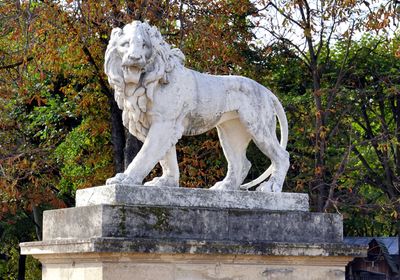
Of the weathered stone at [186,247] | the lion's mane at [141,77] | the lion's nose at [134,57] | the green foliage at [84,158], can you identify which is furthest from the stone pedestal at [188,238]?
the green foliage at [84,158]

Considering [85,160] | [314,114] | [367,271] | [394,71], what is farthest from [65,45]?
[367,271]

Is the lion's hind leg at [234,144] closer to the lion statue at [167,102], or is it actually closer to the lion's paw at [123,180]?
the lion statue at [167,102]

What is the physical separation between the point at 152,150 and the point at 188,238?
870 millimetres

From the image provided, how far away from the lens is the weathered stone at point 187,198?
9.20m

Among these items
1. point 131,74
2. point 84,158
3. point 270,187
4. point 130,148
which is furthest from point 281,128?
point 84,158

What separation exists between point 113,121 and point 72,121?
10.9 ft

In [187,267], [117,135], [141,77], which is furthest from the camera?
[117,135]

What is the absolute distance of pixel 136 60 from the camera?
9.42m

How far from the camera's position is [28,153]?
2022cm

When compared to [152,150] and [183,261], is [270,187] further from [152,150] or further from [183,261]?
[183,261]

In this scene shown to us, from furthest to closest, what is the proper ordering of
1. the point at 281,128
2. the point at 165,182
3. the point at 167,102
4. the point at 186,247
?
the point at 281,128 → the point at 165,182 → the point at 167,102 → the point at 186,247

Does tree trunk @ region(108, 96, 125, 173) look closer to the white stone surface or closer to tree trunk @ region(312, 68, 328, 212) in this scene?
tree trunk @ region(312, 68, 328, 212)

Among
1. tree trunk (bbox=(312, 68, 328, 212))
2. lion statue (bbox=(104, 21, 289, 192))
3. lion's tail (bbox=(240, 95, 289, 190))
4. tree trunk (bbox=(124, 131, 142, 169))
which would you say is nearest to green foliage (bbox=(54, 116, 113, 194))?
tree trunk (bbox=(124, 131, 142, 169))

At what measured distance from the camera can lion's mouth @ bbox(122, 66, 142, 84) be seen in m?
9.48
